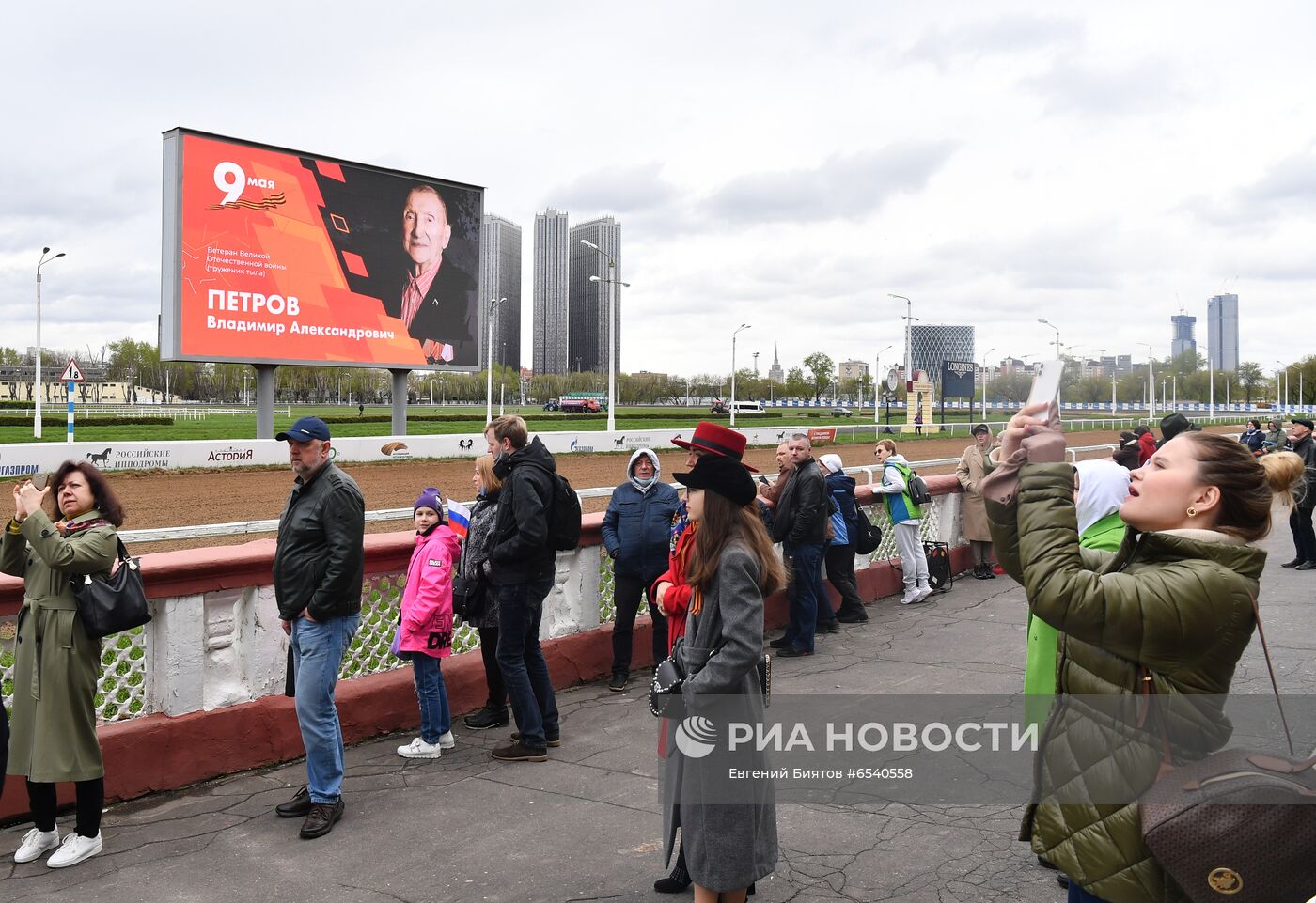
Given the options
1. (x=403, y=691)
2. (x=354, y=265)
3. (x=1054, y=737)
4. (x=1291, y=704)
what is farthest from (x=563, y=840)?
(x=354, y=265)

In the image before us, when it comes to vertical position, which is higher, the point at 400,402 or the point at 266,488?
the point at 400,402

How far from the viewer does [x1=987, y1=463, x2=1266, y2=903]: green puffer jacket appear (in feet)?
7.13

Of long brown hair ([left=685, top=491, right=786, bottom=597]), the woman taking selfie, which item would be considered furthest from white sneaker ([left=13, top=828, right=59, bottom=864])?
the woman taking selfie

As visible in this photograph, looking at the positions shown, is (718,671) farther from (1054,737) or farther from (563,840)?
(563,840)

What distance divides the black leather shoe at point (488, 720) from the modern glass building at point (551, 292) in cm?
16276

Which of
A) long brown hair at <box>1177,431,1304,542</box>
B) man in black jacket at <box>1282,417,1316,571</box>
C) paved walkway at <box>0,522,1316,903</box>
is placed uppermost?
long brown hair at <box>1177,431,1304,542</box>

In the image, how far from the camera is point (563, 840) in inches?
174

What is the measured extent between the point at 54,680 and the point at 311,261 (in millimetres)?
25400

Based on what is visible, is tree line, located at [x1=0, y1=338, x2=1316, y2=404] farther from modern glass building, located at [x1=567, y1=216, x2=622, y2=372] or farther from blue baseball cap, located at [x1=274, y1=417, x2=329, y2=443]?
blue baseball cap, located at [x1=274, y1=417, x2=329, y2=443]

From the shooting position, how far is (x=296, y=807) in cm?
473

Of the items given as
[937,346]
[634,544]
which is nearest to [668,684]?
[634,544]

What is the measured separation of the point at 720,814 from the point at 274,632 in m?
3.20

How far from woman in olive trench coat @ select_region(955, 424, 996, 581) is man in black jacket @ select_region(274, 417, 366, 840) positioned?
27.7 feet

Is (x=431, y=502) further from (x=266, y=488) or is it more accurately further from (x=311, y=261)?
(x=311, y=261)
